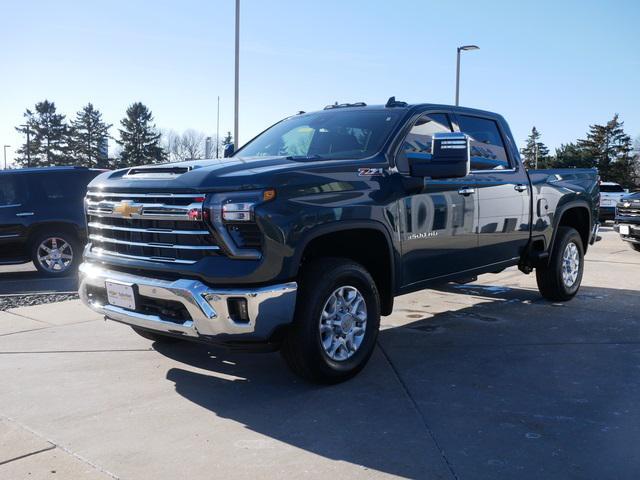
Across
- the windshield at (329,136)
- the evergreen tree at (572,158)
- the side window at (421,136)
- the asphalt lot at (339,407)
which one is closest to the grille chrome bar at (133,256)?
the asphalt lot at (339,407)

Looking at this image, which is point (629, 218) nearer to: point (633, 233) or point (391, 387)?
point (633, 233)

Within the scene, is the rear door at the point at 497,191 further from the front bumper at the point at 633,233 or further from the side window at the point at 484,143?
the front bumper at the point at 633,233

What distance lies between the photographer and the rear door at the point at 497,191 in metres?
5.70

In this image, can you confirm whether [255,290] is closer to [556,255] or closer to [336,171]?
[336,171]

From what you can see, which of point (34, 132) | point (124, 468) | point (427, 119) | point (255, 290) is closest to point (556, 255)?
point (427, 119)

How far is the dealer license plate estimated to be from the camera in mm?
4125

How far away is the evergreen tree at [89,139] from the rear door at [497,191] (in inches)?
2742

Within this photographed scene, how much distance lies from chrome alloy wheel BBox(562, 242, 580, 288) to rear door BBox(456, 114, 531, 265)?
1.02 m

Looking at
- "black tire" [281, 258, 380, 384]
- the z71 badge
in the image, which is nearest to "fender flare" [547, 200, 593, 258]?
the z71 badge

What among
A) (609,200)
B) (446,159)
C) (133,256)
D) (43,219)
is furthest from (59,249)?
(609,200)

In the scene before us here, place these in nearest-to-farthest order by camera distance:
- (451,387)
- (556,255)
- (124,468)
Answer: (124,468)
(451,387)
(556,255)

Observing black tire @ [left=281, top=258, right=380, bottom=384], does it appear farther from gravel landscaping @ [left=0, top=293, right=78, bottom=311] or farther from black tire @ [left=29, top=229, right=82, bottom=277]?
black tire @ [left=29, top=229, right=82, bottom=277]

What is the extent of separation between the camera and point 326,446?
3375mm

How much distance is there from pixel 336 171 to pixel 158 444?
2.02 metres
